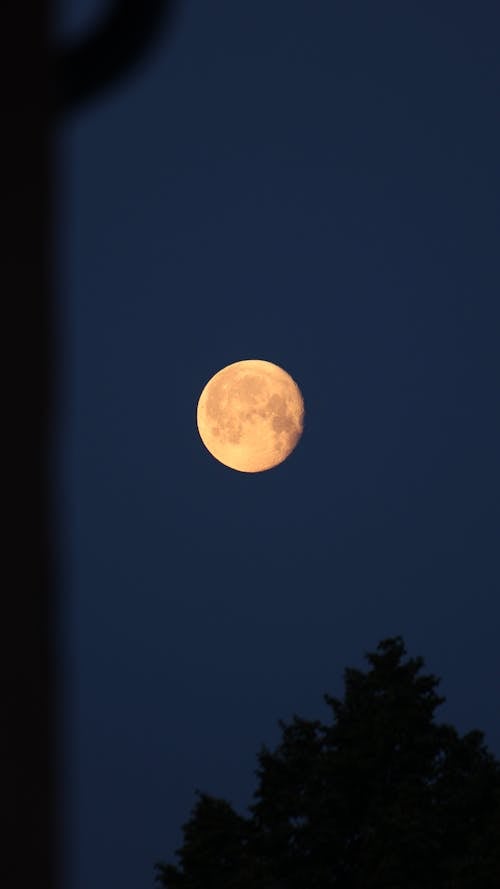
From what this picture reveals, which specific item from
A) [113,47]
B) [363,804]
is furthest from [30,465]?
[363,804]

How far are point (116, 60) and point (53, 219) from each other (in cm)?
52

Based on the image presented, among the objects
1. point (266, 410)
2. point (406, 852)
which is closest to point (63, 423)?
point (406, 852)

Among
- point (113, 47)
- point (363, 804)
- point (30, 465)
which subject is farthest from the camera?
point (363, 804)

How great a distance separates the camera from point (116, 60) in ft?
4.97

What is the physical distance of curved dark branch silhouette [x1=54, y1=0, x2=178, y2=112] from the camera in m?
1.43

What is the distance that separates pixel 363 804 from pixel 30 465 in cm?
2433

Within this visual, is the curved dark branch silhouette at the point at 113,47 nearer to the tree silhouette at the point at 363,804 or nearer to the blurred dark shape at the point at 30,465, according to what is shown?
the blurred dark shape at the point at 30,465

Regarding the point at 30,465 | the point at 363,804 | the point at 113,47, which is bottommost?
the point at 30,465

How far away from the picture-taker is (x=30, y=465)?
41.1 inches

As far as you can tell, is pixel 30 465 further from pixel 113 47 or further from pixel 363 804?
pixel 363 804

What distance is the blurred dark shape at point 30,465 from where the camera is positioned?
37.9 inches

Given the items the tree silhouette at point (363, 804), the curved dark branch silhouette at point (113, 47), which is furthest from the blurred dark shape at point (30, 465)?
the tree silhouette at point (363, 804)

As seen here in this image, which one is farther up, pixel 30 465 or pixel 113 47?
pixel 113 47

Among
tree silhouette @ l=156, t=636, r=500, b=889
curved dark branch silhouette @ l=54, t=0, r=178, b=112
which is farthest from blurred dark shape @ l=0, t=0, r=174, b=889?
tree silhouette @ l=156, t=636, r=500, b=889
